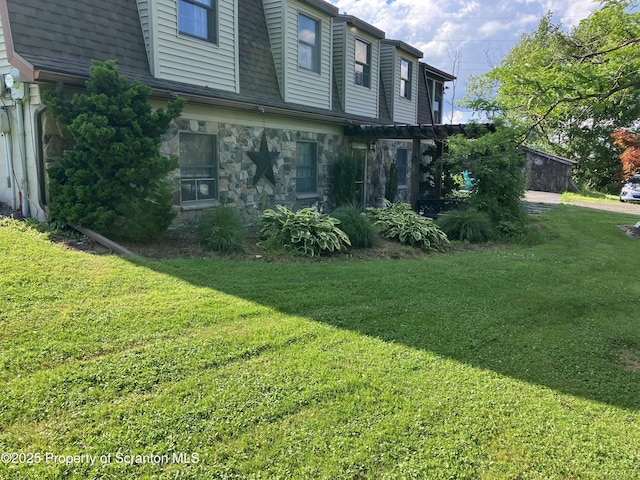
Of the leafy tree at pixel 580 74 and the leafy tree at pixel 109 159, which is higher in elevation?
the leafy tree at pixel 580 74

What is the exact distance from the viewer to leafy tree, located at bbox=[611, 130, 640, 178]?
24250 mm

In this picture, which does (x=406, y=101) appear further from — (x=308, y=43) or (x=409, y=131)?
(x=308, y=43)

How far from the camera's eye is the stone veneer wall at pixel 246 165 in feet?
27.6

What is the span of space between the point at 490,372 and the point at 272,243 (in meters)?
4.64

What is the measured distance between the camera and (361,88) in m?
13.7

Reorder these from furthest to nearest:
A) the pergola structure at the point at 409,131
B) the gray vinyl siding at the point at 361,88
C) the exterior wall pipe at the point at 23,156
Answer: the gray vinyl siding at the point at 361,88
the pergola structure at the point at 409,131
the exterior wall pipe at the point at 23,156

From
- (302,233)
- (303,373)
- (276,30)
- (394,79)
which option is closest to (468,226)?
(302,233)

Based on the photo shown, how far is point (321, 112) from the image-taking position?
37.0 feet

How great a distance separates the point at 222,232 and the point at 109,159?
74.6 inches

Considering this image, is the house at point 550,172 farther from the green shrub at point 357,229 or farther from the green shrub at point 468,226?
the green shrub at point 357,229

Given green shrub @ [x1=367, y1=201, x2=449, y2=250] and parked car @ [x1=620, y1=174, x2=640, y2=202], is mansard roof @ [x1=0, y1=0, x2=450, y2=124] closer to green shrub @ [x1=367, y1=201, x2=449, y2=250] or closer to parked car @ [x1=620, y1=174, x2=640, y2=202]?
green shrub @ [x1=367, y1=201, x2=449, y2=250]

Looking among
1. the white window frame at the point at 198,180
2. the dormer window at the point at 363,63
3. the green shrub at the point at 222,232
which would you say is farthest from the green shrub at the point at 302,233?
the dormer window at the point at 363,63

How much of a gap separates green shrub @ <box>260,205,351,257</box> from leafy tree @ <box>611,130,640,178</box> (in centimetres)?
2263

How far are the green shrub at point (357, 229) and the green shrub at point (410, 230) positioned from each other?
25.5 inches
